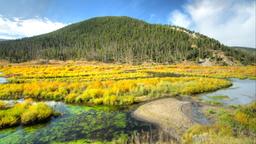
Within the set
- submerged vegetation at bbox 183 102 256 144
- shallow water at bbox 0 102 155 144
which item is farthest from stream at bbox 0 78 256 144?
submerged vegetation at bbox 183 102 256 144

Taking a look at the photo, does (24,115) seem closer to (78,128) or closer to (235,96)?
(78,128)

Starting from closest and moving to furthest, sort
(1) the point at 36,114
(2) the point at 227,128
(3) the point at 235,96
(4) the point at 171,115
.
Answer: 1. (2) the point at 227,128
2. (1) the point at 36,114
3. (4) the point at 171,115
4. (3) the point at 235,96

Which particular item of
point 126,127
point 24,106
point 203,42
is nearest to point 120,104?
point 126,127

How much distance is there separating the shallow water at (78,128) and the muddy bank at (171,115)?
A: 1079 millimetres

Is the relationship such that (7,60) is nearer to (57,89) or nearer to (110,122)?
(57,89)

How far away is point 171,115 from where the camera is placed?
61.7 ft

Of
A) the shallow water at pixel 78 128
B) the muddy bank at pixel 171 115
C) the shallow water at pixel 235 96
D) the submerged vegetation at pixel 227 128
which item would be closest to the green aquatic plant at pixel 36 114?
the shallow water at pixel 78 128

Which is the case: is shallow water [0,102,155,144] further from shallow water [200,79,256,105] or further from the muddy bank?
shallow water [200,79,256,105]

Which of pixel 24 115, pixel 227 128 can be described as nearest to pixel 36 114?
pixel 24 115

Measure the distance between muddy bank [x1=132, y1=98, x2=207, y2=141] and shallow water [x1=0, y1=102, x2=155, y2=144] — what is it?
108cm

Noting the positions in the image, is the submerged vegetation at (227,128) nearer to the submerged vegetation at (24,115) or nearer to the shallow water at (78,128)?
the shallow water at (78,128)

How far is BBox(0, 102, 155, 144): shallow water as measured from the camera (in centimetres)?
1435

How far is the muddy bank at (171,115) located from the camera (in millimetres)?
15828

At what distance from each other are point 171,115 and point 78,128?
25.2 feet
